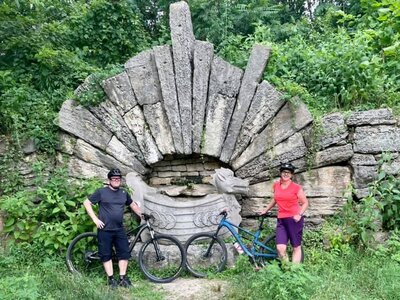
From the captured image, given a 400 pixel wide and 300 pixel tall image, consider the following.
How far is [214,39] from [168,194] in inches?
129

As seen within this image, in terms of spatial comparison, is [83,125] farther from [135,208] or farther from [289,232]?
[289,232]

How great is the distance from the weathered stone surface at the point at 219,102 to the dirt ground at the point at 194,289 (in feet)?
5.61

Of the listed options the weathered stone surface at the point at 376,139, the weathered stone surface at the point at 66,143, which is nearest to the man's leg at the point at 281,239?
the weathered stone surface at the point at 376,139

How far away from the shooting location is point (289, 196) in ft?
17.0

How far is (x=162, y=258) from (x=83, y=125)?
80.0 inches

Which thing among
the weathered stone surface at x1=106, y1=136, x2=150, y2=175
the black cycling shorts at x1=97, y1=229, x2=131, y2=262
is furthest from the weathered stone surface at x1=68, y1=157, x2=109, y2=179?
the black cycling shorts at x1=97, y1=229, x2=131, y2=262

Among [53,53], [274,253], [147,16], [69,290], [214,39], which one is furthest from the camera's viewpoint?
[147,16]

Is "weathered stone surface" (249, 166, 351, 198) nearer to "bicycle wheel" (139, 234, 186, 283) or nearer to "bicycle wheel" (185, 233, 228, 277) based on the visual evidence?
"bicycle wheel" (185, 233, 228, 277)

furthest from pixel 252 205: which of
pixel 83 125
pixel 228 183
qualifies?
pixel 83 125

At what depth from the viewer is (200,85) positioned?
611 centimetres

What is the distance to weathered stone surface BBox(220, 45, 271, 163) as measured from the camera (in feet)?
19.8

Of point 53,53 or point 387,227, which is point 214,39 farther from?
point 387,227

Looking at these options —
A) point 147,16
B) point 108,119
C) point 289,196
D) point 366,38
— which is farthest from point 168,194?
point 147,16

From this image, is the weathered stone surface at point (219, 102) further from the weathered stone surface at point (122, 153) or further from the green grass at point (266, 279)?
the green grass at point (266, 279)
